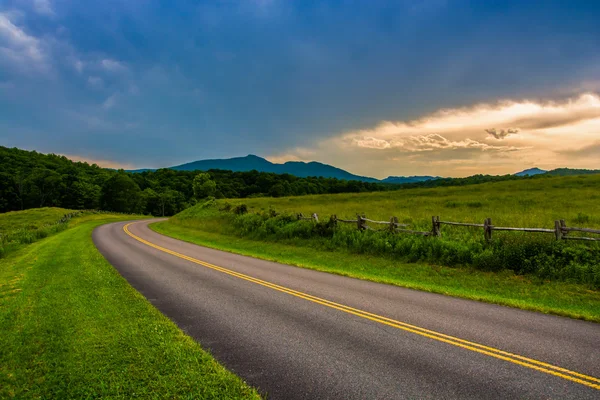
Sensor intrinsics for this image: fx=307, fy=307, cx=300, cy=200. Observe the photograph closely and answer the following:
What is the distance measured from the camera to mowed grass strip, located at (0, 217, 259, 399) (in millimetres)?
4781

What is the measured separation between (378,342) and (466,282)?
705cm

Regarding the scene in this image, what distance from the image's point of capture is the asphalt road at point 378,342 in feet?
15.5

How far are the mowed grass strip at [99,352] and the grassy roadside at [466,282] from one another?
25.6ft

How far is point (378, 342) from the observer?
20.4ft

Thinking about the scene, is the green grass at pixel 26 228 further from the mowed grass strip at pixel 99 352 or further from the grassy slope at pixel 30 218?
the mowed grass strip at pixel 99 352

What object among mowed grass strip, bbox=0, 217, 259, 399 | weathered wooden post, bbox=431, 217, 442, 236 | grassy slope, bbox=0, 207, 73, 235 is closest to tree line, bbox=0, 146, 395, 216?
grassy slope, bbox=0, 207, 73, 235

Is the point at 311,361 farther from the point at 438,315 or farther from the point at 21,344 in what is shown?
the point at 21,344

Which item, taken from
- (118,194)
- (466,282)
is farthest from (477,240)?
(118,194)

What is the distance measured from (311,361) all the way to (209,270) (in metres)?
9.33

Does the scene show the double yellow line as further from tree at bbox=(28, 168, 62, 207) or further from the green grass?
tree at bbox=(28, 168, 62, 207)

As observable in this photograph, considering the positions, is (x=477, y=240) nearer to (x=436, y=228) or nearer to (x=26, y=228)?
(x=436, y=228)

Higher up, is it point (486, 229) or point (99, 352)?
point (486, 229)

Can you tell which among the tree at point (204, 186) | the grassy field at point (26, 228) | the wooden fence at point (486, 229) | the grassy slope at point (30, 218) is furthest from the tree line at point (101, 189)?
the wooden fence at point (486, 229)

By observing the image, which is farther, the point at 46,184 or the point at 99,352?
the point at 46,184
